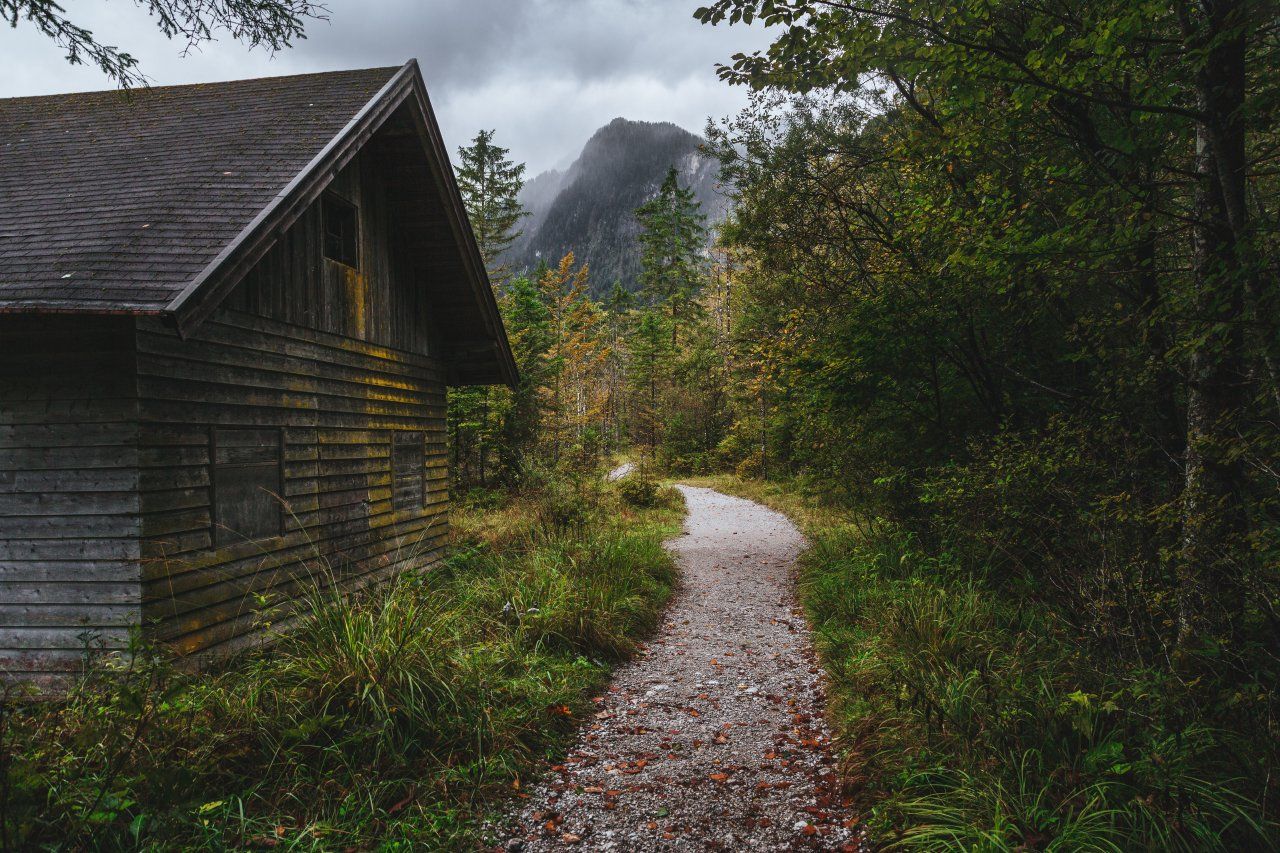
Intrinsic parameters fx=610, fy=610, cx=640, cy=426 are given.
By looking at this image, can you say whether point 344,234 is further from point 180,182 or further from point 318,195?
point 180,182

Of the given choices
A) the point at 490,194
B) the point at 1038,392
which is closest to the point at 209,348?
the point at 1038,392

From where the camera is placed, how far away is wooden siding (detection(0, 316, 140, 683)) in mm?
5461

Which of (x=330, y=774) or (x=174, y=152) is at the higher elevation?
(x=174, y=152)

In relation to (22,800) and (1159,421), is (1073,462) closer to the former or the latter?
(1159,421)

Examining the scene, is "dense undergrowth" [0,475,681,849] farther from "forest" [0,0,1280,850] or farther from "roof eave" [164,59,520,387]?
"roof eave" [164,59,520,387]

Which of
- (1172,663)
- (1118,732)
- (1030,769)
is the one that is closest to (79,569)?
(1030,769)

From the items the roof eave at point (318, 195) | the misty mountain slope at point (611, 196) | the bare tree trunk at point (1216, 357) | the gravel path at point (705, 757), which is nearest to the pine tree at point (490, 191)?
the roof eave at point (318, 195)

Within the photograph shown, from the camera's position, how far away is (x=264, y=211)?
5.97 m

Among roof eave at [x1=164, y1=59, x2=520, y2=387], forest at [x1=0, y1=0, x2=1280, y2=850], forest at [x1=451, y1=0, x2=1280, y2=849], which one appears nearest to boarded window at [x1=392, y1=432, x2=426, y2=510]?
forest at [x1=0, y1=0, x2=1280, y2=850]

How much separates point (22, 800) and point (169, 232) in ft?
16.4

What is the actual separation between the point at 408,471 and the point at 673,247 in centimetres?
3066

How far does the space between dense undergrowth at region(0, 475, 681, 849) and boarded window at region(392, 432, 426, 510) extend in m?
3.86

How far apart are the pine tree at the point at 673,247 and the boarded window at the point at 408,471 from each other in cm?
2697

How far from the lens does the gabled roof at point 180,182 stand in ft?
17.4
